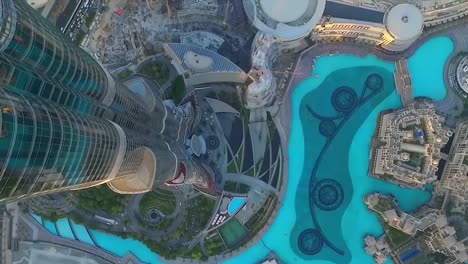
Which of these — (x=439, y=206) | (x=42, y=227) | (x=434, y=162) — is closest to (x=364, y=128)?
(x=434, y=162)

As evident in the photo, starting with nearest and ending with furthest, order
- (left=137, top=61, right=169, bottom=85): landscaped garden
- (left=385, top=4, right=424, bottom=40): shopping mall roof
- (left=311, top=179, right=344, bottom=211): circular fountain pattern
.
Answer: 1. (left=385, top=4, right=424, bottom=40): shopping mall roof
2. (left=137, top=61, right=169, bottom=85): landscaped garden
3. (left=311, top=179, right=344, bottom=211): circular fountain pattern

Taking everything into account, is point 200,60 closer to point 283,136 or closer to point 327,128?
point 283,136

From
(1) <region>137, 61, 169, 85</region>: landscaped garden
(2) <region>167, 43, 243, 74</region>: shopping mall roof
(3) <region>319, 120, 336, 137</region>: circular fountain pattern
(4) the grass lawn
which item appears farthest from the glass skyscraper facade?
(3) <region>319, 120, 336, 137</region>: circular fountain pattern

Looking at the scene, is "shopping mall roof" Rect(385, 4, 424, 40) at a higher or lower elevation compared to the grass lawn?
higher

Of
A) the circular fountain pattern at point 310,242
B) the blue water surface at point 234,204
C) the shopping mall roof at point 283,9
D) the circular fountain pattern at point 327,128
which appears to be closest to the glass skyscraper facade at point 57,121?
the blue water surface at point 234,204

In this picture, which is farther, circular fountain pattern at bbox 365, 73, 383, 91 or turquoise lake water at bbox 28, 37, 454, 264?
circular fountain pattern at bbox 365, 73, 383, 91

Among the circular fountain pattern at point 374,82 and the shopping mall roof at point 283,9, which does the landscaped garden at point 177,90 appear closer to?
the shopping mall roof at point 283,9

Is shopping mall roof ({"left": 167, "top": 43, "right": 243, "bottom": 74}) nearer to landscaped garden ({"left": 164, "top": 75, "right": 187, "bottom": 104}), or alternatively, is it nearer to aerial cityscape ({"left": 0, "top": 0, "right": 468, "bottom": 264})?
aerial cityscape ({"left": 0, "top": 0, "right": 468, "bottom": 264})

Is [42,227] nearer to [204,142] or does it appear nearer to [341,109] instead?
[204,142]
